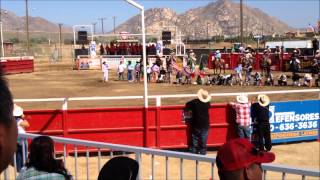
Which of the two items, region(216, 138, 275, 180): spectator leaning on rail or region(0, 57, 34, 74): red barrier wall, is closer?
region(216, 138, 275, 180): spectator leaning on rail

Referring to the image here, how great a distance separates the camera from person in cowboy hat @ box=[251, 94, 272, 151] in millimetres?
12180

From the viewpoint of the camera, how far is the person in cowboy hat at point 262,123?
12.2m

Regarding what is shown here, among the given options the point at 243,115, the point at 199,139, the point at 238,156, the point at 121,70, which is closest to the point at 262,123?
the point at 243,115

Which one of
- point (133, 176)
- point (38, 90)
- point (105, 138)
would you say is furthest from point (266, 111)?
point (38, 90)

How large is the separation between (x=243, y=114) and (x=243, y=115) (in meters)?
0.03

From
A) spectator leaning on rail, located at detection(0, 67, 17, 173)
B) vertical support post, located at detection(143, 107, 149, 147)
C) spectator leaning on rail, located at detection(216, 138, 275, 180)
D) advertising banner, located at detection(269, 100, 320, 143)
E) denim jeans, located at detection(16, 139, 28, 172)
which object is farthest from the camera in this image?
advertising banner, located at detection(269, 100, 320, 143)

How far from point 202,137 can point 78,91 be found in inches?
725

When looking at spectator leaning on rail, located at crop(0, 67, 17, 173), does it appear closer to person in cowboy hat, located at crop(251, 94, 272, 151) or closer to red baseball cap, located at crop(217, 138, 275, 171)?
red baseball cap, located at crop(217, 138, 275, 171)

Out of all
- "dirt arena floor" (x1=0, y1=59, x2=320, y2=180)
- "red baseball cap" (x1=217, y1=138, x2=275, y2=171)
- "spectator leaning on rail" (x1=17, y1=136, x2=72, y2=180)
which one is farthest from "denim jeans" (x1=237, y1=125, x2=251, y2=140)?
"red baseball cap" (x1=217, y1=138, x2=275, y2=171)

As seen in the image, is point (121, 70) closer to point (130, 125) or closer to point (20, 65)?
point (20, 65)

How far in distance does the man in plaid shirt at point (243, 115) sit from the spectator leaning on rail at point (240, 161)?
10042 millimetres

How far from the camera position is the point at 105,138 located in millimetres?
12672

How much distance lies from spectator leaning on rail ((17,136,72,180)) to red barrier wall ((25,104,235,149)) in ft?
26.2

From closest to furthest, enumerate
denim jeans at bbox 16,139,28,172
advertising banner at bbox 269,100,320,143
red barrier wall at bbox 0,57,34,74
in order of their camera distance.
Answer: denim jeans at bbox 16,139,28,172 < advertising banner at bbox 269,100,320,143 < red barrier wall at bbox 0,57,34,74
